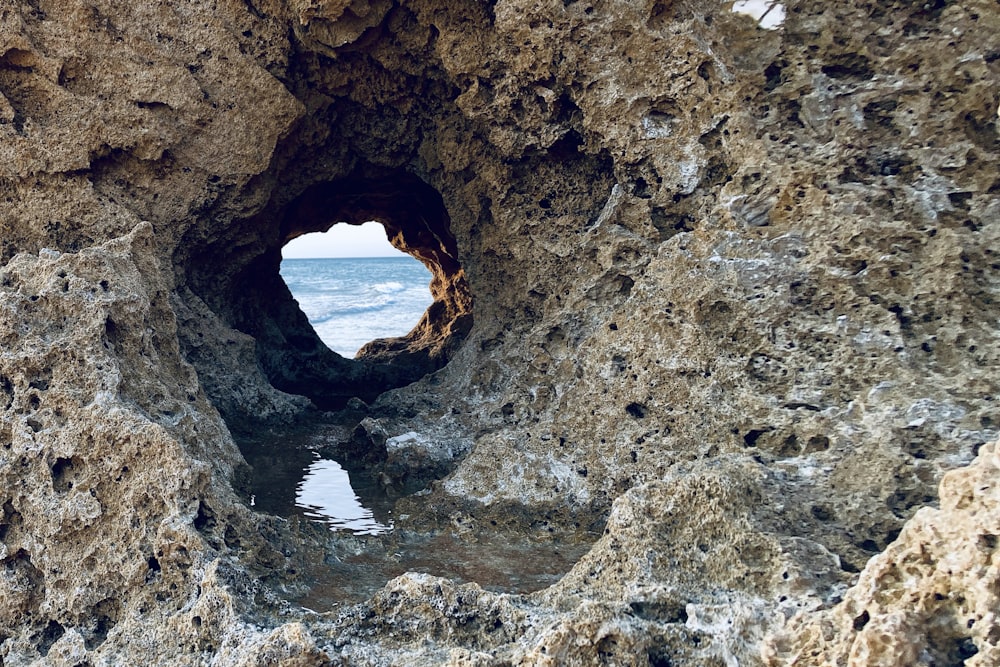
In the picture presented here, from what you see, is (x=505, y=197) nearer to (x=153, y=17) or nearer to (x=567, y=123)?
(x=567, y=123)

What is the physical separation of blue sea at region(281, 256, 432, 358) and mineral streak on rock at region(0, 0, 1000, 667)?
1271 cm

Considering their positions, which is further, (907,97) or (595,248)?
(595,248)

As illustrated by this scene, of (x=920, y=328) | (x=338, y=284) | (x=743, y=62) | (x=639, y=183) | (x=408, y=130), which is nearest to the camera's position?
(x=920, y=328)

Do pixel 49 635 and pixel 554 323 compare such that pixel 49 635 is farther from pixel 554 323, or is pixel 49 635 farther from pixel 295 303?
pixel 295 303

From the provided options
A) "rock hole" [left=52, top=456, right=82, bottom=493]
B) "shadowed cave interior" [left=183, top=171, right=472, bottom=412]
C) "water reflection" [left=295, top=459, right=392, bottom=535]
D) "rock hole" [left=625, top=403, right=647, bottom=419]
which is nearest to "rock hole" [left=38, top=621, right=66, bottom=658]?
"rock hole" [left=52, top=456, right=82, bottom=493]

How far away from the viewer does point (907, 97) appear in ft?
17.2

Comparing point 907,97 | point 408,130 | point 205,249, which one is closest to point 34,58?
point 205,249

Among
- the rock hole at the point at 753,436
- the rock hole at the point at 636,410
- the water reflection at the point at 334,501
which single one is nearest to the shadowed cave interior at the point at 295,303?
the water reflection at the point at 334,501

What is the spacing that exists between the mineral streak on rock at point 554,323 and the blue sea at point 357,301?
12.7 meters

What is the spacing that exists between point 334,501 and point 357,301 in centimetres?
3769

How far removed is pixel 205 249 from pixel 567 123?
3018mm

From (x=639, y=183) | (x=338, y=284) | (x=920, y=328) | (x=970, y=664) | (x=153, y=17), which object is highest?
(x=153, y=17)

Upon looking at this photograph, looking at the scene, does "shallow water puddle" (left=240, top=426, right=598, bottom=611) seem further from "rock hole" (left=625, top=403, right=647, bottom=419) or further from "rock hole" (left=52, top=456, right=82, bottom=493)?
"rock hole" (left=52, top=456, right=82, bottom=493)

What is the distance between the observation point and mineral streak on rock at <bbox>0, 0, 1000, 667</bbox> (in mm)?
3715
